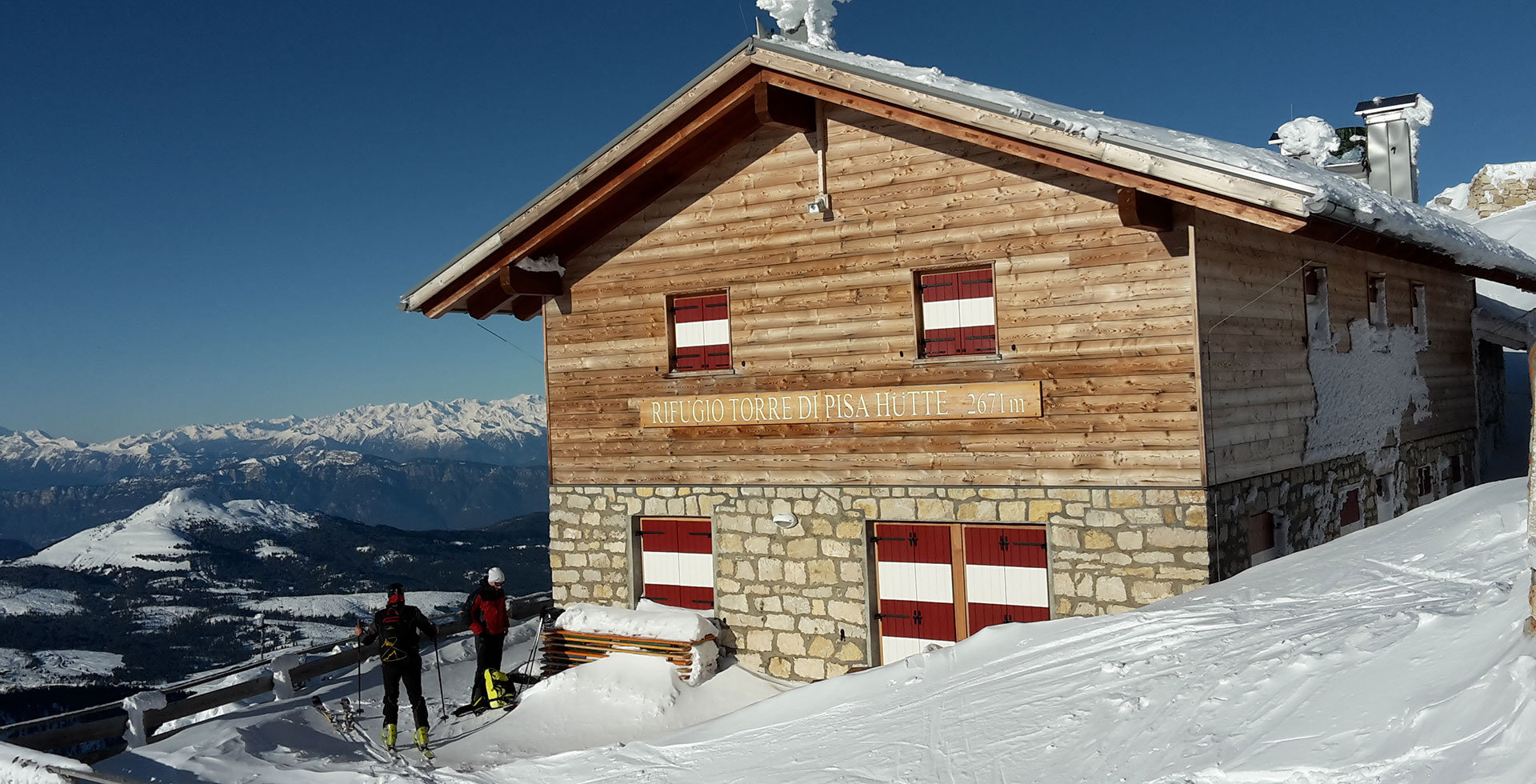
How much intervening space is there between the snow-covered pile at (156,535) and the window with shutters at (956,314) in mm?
162084

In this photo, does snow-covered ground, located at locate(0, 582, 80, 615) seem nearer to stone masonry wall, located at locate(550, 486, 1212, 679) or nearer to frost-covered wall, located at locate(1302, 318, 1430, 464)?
stone masonry wall, located at locate(550, 486, 1212, 679)

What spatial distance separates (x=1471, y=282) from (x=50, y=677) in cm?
10336

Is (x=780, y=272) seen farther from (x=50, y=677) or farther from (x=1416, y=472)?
Result: (x=50, y=677)

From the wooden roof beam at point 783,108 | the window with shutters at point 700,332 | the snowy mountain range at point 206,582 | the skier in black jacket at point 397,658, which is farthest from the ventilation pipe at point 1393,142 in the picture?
the snowy mountain range at point 206,582

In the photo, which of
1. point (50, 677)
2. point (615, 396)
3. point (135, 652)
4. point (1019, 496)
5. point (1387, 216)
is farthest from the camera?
point (135, 652)

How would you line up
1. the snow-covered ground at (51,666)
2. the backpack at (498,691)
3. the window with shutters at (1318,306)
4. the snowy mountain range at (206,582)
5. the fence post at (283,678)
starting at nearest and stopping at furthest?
the backpack at (498,691), the window with shutters at (1318,306), the fence post at (283,678), the snow-covered ground at (51,666), the snowy mountain range at (206,582)

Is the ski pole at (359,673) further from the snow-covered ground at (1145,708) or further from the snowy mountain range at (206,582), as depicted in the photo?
the snowy mountain range at (206,582)

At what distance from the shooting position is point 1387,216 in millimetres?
10711

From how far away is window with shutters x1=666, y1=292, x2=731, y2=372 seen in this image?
13.6 metres

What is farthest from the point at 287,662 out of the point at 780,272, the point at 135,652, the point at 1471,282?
the point at 135,652

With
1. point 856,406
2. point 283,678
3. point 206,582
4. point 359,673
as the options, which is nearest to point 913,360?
point 856,406

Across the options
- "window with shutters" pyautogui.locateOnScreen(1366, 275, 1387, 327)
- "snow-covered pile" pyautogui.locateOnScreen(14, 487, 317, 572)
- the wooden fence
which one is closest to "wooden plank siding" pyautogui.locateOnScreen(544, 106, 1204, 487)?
the wooden fence

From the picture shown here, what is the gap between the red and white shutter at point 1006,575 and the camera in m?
11.6

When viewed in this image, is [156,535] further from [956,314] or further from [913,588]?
[956,314]
